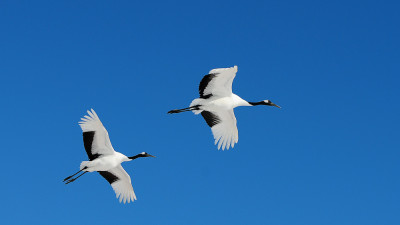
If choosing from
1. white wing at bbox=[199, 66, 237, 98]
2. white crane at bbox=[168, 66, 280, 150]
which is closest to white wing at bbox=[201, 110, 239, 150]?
white crane at bbox=[168, 66, 280, 150]

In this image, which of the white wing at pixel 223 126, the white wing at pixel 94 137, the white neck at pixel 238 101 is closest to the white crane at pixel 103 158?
the white wing at pixel 94 137

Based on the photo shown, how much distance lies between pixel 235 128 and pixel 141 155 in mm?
4068

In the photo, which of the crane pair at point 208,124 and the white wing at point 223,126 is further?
the white wing at point 223,126

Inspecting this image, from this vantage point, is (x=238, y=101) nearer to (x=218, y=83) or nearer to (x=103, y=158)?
(x=218, y=83)

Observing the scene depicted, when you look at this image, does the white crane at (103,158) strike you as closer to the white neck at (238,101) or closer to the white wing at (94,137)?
the white wing at (94,137)

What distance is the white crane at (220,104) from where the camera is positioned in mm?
22453

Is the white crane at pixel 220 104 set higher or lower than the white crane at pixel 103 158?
higher

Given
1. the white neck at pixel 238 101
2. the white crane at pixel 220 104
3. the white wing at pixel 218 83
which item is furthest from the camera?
the white neck at pixel 238 101

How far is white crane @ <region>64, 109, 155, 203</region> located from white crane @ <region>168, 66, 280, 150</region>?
3.10 m

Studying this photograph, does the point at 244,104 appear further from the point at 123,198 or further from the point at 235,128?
the point at 123,198

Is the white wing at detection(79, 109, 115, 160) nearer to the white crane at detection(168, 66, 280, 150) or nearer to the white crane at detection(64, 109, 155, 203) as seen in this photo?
the white crane at detection(64, 109, 155, 203)

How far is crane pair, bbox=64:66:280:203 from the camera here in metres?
22.2

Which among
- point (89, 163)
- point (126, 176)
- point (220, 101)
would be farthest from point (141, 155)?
point (220, 101)

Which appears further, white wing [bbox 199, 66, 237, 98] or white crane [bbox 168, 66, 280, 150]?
white crane [bbox 168, 66, 280, 150]
